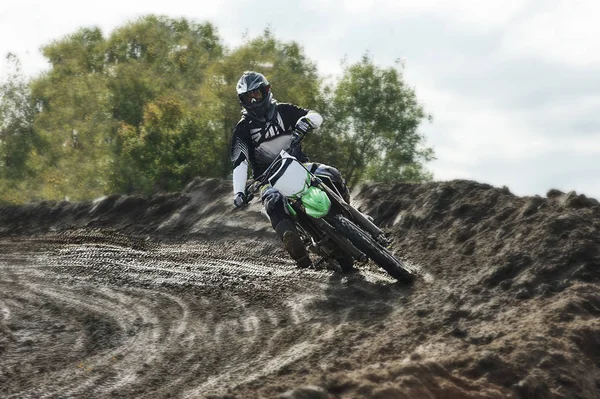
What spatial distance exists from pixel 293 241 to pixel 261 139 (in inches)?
70.1

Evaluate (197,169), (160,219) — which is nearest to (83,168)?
(197,169)

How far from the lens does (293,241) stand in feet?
35.7

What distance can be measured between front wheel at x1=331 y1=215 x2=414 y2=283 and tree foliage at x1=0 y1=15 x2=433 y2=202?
88.8 feet

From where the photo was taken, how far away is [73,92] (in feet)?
211

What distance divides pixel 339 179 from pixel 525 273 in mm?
3194

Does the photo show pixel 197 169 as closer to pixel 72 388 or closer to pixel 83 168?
pixel 83 168

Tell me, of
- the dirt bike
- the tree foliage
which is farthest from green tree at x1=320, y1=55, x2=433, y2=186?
the dirt bike

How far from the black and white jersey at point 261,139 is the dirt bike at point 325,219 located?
2.32ft

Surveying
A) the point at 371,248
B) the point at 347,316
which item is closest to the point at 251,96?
the point at 371,248

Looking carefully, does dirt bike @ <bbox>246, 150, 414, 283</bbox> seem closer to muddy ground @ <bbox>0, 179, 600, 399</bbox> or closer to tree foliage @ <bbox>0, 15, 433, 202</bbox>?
muddy ground @ <bbox>0, 179, 600, 399</bbox>

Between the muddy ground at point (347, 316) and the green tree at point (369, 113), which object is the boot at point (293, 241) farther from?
the green tree at point (369, 113)

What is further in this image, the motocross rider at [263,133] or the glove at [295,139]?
the motocross rider at [263,133]

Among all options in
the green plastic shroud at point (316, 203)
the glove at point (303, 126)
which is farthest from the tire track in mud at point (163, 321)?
the glove at point (303, 126)

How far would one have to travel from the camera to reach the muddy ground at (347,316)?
6742 millimetres
